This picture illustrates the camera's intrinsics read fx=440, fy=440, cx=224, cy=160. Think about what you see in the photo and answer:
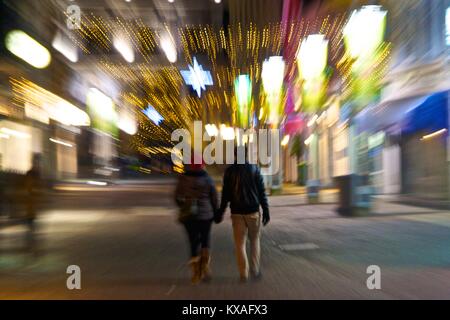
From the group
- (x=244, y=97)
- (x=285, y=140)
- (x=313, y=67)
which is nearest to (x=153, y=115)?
(x=285, y=140)

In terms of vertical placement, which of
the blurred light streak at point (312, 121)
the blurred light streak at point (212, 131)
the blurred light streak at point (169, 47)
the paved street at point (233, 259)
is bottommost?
the paved street at point (233, 259)

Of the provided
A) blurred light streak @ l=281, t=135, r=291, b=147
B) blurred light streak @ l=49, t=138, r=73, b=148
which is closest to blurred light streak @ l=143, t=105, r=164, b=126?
blurred light streak @ l=49, t=138, r=73, b=148

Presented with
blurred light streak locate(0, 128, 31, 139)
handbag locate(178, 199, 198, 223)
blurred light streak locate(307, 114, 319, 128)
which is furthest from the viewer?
blurred light streak locate(307, 114, 319, 128)

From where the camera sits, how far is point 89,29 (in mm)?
16656

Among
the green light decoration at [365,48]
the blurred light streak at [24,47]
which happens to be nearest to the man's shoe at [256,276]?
the green light decoration at [365,48]

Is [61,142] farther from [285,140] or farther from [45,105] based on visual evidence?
[285,140]

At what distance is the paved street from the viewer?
16.9 ft

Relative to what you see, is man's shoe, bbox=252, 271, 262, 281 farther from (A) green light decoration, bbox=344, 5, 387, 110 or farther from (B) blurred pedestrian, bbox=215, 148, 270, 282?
(A) green light decoration, bbox=344, 5, 387, 110

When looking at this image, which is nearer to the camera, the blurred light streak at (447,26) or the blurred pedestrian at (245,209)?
the blurred pedestrian at (245,209)

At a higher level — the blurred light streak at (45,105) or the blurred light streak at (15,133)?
the blurred light streak at (45,105)

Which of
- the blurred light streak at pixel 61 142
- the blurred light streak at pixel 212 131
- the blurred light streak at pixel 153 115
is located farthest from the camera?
the blurred light streak at pixel 153 115

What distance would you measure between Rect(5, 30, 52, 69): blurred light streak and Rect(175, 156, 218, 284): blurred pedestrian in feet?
33.8

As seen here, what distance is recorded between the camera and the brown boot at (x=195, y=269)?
5367 millimetres

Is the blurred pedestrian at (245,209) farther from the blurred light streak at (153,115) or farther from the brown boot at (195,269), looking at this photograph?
the blurred light streak at (153,115)
